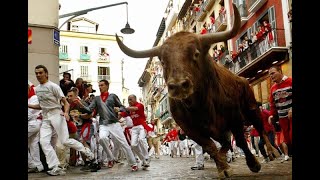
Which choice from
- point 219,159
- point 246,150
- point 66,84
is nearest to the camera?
point 219,159

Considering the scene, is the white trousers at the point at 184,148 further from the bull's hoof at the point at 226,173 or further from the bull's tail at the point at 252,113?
the bull's hoof at the point at 226,173

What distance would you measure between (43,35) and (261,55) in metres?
14.1

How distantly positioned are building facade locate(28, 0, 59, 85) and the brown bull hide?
638cm

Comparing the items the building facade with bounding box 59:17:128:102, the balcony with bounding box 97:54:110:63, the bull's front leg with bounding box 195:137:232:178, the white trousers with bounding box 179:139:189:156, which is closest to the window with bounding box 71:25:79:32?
the building facade with bounding box 59:17:128:102

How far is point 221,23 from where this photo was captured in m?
30.5

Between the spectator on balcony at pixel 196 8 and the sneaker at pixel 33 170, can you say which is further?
the spectator on balcony at pixel 196 8

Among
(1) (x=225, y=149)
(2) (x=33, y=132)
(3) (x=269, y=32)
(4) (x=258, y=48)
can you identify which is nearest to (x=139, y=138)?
(2) (x=33, y=132)

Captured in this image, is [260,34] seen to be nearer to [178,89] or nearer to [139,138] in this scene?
Answer: [139,138]

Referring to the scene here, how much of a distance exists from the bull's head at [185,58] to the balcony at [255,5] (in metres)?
19.9

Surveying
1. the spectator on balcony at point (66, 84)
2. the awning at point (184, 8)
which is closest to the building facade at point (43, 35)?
the spectator on balcony at point (66, 84)

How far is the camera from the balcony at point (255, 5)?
79.7 ft

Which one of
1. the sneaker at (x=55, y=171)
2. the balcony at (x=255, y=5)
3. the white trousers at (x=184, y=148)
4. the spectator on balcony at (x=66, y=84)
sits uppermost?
the balcony at (x=255, y=5)

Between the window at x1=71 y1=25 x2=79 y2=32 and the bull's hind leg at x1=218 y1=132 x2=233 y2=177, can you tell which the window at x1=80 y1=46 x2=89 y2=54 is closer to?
the window at x1=71 y1=25 x2=79 y2=32
